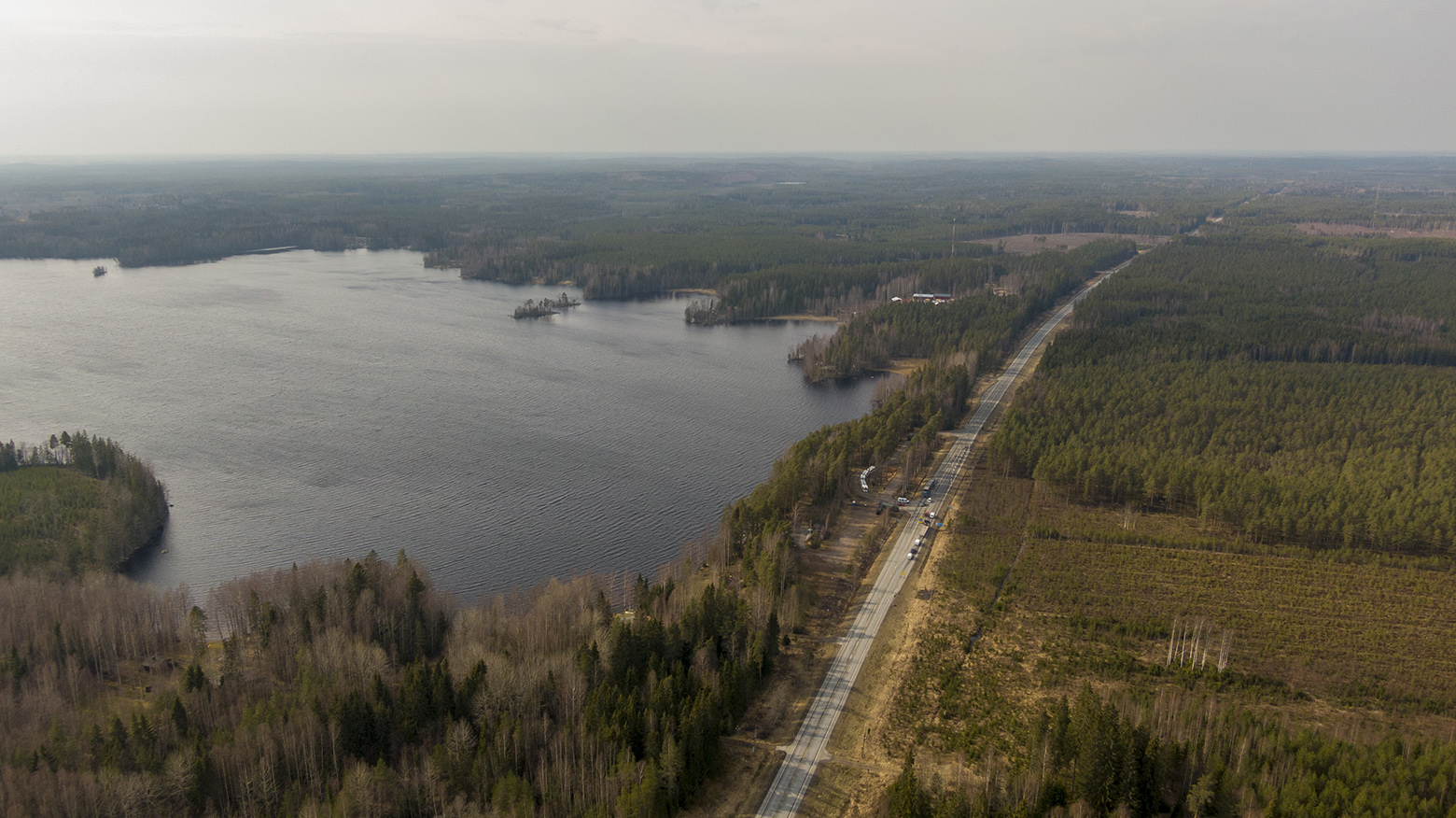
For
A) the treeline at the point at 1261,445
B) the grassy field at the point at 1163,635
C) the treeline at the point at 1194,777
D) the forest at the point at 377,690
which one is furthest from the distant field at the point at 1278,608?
the forest at the point at 377,690

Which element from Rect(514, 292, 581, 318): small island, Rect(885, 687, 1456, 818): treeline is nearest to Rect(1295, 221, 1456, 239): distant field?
Rect(514, 292, 581, 318): small island

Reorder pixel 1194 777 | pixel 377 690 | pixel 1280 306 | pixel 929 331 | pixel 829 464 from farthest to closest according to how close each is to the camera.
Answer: pixel 1280 306 < pixel 929 331 < pixel 829 464 < pixel 377 690 < pixel 1194 777

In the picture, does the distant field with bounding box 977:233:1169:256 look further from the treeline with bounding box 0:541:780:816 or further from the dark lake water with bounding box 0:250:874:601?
the treeline with bounding box 0:541:780:816

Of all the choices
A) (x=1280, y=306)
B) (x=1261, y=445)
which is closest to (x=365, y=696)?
(x=1261, y=445)

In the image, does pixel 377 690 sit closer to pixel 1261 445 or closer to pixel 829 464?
pixel 829 464

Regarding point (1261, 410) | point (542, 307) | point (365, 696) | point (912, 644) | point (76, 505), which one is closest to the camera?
point (365, 696)
